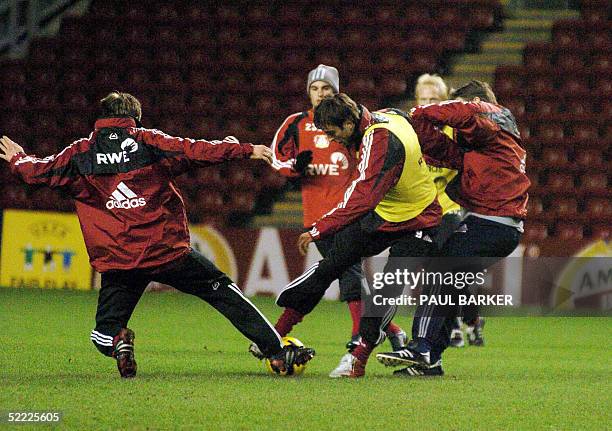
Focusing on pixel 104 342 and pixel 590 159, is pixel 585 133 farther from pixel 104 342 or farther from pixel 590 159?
pixel 104 342

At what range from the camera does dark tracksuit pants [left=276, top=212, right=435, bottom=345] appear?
26.0 feet

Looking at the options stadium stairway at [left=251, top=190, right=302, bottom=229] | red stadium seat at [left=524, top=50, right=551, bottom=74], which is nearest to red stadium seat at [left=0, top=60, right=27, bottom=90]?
stadium stairway at [left=251, top=190, right=302, bottom=229]

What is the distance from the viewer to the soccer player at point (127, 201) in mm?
7609

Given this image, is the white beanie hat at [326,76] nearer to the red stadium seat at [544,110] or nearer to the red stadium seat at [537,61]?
the red stadium seat at [544,110]

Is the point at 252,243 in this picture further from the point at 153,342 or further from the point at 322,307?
the point at 153,342

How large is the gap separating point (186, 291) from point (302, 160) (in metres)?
1.94

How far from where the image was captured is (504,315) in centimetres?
1441

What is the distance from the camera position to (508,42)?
65.4 ft

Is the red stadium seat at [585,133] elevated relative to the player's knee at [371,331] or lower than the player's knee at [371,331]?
elevated

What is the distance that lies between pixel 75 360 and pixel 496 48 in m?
12.5

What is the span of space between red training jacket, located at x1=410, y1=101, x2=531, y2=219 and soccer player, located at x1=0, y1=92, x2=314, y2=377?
133 centimetres

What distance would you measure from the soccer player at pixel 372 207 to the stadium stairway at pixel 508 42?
11442 mm

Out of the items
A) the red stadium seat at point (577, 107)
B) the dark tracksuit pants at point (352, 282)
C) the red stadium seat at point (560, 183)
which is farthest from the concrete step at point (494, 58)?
the dark tracksuit pants at point (352, 282)

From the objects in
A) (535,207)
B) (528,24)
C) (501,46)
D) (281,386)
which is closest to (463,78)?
(501,46)
